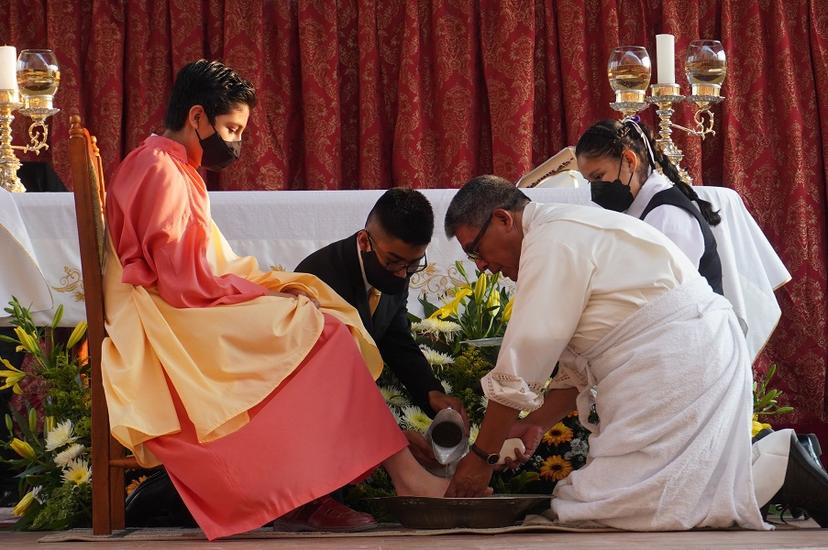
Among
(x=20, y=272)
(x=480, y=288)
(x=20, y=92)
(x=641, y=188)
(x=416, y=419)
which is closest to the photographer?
(x=416, y=419)

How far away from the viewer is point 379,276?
3.24m

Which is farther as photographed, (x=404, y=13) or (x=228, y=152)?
(x=404, y=13)

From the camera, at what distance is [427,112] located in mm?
6672

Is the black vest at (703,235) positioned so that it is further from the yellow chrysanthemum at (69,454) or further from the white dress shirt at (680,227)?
the yellow chrysanthemum at (69,454)

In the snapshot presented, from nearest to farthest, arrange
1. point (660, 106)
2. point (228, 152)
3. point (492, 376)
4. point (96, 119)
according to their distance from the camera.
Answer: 1. point (492, 376)
2. point (228, 152)
3. point (660, 106)
4. point (96, 119)

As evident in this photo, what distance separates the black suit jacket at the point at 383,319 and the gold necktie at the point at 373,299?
12 millimetres

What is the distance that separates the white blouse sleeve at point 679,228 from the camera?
3.52m

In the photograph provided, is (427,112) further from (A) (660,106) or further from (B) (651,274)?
(B) (651,274)

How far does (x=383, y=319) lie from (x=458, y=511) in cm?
71

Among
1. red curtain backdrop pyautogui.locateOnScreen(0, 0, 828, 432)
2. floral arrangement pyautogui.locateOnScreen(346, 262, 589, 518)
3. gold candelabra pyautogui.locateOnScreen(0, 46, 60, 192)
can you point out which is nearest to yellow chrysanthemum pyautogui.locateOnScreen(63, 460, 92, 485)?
floral arrangement pyautogui.locateOnScreen(346, 262, 589, 518)

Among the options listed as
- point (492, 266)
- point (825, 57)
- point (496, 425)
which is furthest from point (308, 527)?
point (825, 57)

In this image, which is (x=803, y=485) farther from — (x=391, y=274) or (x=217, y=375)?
(x=217, y=375)

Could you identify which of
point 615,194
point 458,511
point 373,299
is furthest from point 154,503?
point 615,194

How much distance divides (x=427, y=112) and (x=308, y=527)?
13.2 ft
